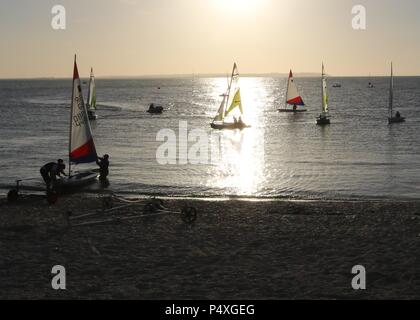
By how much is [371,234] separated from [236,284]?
7539 millimetres

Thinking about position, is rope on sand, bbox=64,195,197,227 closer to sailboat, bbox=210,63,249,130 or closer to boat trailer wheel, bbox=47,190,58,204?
boat trailer wheel, bbox=47,190,58,204

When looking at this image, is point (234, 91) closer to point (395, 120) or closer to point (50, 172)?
point (395, 120)

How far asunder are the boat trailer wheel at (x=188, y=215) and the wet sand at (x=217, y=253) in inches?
12.0

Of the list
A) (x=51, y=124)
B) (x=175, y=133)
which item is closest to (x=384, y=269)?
(x=175, y=133)

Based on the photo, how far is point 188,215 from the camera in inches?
871

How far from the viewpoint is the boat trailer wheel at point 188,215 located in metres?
22.1

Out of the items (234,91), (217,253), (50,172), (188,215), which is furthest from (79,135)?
(234,91)

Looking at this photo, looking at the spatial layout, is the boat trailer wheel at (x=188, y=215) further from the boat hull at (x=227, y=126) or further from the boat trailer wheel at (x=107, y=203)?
the boat hull at (x=227, y=126)

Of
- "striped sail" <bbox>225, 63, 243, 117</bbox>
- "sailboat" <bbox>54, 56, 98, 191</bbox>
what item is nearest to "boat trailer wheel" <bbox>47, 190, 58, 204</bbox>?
"sailboat" <bbox>54, 56, 98, 191</bbox>

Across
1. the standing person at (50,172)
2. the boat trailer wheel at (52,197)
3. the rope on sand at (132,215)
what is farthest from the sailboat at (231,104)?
the rope on sand at (132,215)

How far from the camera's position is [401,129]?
71.9 metres

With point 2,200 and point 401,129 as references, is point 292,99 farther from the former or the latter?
point 2,200

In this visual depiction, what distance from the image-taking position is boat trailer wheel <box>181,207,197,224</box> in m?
22.1

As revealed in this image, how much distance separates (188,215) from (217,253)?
4.26m
